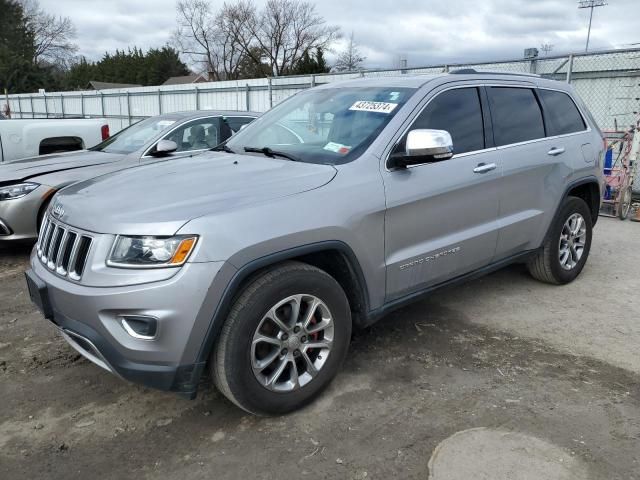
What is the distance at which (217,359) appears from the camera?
263 centimetres

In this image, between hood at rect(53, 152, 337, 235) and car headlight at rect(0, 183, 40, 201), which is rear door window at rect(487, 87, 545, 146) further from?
car headlight at rect(0, 183, 40, 201)

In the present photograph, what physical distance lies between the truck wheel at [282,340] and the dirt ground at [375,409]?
189 mm

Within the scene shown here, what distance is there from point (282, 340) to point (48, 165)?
461 cm

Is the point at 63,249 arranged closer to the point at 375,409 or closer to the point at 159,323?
the point at 159,323

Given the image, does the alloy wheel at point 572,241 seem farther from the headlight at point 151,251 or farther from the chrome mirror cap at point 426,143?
the headlight at point 151,251

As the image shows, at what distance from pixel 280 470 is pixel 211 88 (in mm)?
15644

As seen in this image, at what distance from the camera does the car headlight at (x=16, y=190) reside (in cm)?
570

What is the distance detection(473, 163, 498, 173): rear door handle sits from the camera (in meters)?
3.72

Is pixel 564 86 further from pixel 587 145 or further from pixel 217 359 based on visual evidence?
pixel 217 359

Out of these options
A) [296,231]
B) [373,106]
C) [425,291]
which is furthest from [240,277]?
[373,106]

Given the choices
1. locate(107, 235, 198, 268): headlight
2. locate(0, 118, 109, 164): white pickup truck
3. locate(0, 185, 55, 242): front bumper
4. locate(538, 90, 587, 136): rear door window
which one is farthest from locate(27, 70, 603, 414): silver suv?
locate(0, 118, 109, 164): white pickup truck

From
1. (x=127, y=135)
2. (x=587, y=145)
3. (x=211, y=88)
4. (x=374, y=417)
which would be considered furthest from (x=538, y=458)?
(x=211, y=88)

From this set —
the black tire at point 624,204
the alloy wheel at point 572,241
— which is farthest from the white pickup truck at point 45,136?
the black tire at point 624,204

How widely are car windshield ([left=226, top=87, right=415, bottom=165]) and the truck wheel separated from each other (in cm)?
83
